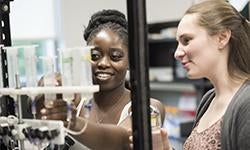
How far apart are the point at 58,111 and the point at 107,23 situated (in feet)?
1.43

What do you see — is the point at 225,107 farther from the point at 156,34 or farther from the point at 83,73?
the point at 156,34

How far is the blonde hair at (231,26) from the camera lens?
4.17 ft

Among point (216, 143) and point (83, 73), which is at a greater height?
point (83, 73)

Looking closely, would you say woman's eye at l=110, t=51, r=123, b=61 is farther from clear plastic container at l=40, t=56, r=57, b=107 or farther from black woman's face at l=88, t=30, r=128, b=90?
clear plastic container at l=40, t=56, r=57, b=107

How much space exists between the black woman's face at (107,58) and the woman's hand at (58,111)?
179mm

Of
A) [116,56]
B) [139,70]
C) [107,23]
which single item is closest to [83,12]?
[107,23]

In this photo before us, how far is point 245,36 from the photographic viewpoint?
1315mm

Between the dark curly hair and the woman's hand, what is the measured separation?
12.9 inches

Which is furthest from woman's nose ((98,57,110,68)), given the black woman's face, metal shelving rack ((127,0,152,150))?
metal shelving rack ((127,0,152,150))

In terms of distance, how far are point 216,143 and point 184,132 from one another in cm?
270

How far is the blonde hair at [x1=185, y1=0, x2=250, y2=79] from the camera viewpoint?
1.27 m

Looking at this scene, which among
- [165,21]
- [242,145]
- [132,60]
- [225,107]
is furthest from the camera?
[165,21]

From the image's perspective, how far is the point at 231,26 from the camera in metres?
1.29

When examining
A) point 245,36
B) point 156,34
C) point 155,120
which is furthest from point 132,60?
point 156,34
